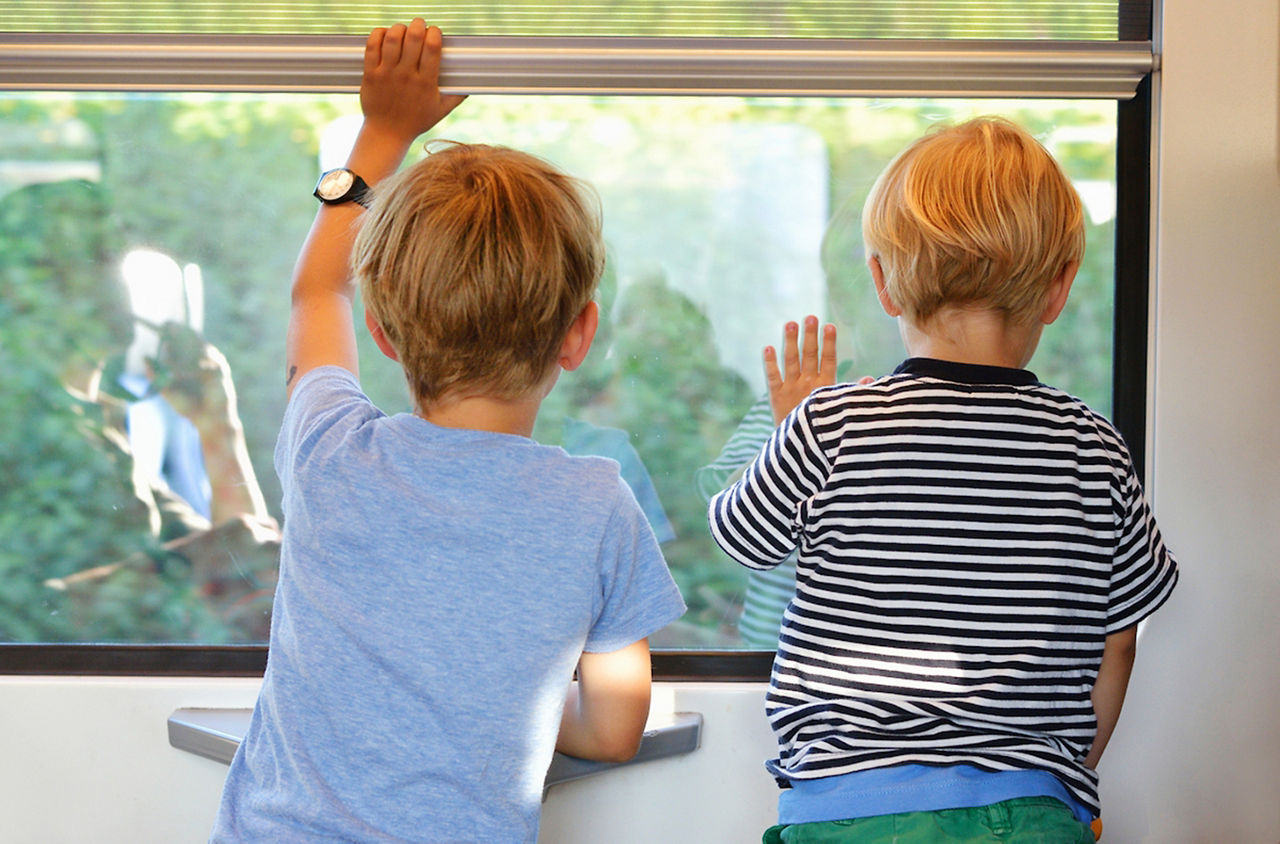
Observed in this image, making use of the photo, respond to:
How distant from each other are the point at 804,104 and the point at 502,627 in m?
0.89

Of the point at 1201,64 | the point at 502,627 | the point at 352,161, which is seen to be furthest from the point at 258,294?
the point at 1201,64

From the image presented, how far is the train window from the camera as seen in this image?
1.58 metres

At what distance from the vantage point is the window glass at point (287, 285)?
62.1 inches

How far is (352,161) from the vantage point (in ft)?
4.51

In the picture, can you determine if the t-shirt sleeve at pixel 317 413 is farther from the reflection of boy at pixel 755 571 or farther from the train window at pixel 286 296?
the reflection of boy at pixel 755 571

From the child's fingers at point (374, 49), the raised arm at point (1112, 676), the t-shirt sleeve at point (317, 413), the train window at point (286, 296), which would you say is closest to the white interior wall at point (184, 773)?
the train window at point (286, 296)

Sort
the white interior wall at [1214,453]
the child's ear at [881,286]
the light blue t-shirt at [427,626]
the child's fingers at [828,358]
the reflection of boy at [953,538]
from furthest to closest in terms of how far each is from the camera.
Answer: the white interior wall at [1214,453], the child's fingers at [828,358], the child's ear at [881,286], the reflection of boy at [953,538], the light blue t-shirt at [427,626]

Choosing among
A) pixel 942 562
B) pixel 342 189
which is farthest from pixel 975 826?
pixel 342 189

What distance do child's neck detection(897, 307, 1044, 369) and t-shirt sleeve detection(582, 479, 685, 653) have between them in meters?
0.39

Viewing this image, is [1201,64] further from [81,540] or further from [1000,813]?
[81,540]

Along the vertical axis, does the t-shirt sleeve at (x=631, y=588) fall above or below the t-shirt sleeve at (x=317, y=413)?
below

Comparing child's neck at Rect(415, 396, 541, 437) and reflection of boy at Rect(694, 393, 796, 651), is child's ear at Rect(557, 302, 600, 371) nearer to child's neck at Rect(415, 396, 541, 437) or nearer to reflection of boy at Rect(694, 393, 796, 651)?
child's neck at Rect(415, 396, 541, 437)

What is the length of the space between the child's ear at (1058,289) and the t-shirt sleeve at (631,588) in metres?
0.51

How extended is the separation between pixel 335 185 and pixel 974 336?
30.1 inches
